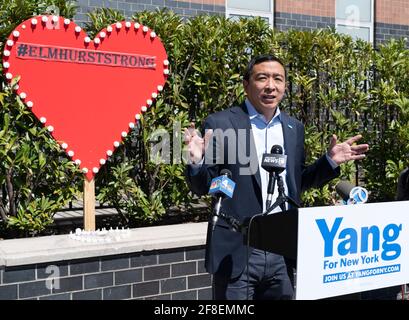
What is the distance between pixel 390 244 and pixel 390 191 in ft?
10.8

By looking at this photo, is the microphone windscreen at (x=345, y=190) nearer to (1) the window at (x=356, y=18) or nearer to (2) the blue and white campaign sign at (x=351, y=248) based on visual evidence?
(2) the blue and white campaign sign at (x=351, y=248)

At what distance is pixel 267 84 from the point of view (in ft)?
10.5

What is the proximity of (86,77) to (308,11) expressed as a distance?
7.26m

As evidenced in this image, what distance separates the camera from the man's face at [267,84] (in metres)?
3.22

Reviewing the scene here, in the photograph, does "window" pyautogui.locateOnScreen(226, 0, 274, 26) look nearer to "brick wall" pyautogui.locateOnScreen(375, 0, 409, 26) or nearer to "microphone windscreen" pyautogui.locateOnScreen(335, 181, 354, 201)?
"brick wall" pyautogui.locateOnScreen(375, 0, 409, 26)

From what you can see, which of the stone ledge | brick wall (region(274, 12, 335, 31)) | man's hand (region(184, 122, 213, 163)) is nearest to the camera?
man's hand (region(184, 122, 213, 163))

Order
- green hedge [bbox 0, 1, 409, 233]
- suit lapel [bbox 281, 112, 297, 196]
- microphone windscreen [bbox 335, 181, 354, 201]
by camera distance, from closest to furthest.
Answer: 1. suit lapel [bbox 281, 112, 297, 196]
2. microphone windscreen [bbox 335, 181, 354, 201]
3. green hedge [bbox 0, 1, 409, 233]

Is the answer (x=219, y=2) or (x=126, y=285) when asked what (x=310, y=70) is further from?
(x=219, y=2)

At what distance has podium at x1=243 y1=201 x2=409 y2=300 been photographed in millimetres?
2818

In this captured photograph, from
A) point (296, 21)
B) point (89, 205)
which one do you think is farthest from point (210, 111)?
point (296, 21)

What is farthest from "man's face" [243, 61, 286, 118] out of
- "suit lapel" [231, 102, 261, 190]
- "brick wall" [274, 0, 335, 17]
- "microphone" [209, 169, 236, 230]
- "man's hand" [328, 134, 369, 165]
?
"brick wall" [274, 0, 335, 17]

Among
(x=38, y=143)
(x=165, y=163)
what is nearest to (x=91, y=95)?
(x=38, y=143)

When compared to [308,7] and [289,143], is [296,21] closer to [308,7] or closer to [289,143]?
[308,7]

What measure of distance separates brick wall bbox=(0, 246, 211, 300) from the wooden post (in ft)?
1.43
